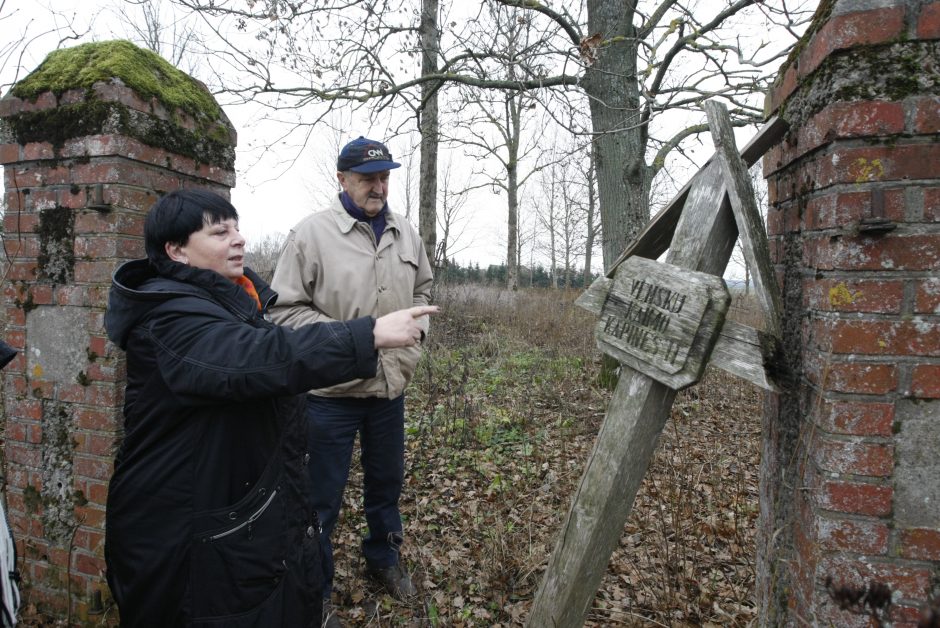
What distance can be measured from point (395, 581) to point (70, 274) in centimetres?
216

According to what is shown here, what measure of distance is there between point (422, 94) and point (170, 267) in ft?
22.6

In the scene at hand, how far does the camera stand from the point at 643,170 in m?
6.40

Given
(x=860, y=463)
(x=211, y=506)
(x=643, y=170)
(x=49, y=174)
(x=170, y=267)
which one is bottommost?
(x=211, y=506)

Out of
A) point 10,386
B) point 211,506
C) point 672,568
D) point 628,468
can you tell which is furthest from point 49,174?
point 672,568

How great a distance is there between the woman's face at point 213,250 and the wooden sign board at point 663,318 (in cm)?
121

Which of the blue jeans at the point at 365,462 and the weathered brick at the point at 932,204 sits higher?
the weathered brick at the point at 932,204

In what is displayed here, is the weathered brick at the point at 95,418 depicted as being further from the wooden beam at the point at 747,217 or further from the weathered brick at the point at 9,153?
the wooden beam at the point at 747,217

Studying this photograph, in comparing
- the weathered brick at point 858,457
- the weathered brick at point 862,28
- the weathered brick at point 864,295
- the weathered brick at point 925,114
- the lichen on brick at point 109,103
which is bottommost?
the weathered brick at point 858,457

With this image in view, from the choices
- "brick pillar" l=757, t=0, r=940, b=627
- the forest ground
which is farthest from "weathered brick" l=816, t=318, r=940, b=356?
the forest ground

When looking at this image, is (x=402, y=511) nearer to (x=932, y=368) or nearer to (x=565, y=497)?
(x=565, y=497)

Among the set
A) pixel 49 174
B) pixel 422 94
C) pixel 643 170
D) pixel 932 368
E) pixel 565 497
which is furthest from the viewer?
pixel 422 94

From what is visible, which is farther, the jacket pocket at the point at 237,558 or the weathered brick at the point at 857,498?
the jacket pocket at the point at 237,558

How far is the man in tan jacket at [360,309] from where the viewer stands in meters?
2.59

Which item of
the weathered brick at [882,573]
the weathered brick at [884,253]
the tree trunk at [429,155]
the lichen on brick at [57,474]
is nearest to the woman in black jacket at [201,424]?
the lichen on brick at [57,474]
